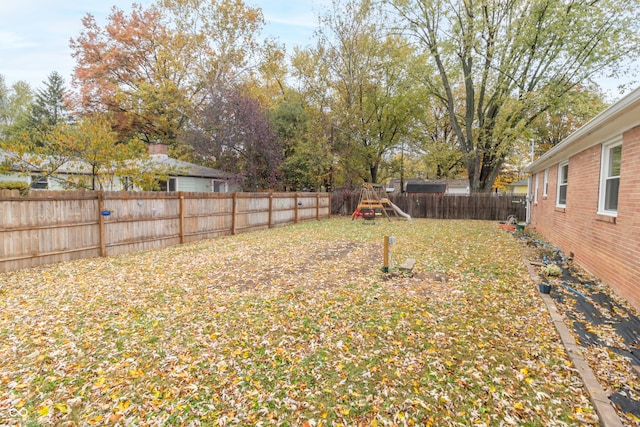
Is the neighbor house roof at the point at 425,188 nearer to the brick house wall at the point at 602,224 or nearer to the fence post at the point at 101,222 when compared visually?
the brick house wall at the point at 602,224

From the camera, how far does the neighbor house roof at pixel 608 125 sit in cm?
385

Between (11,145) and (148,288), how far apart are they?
6.46 meters

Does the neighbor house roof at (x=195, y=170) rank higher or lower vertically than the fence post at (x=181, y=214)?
higher

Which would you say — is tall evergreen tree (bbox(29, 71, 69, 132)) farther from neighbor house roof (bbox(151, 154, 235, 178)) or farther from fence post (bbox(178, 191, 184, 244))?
fence post (bbox(178, 191, 184, 244))

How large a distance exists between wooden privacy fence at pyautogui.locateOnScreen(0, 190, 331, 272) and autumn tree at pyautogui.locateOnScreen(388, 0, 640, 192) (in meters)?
14.1

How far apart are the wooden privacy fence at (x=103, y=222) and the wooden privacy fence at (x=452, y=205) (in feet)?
34.4

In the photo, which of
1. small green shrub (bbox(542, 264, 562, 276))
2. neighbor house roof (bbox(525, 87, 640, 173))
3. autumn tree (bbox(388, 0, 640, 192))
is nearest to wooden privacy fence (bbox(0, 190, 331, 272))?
small green shrub (bbox(542, 264, 562, 276))

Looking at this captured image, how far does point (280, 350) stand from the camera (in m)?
3.28

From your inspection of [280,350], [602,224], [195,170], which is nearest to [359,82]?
[195,170]

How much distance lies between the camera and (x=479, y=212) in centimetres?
1869

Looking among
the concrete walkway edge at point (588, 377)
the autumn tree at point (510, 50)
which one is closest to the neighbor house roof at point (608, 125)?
the concrete walkway edge at point (588, 377)

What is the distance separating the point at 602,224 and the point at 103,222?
33.2 ft

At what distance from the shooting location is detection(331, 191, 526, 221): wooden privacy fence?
59.2 feet

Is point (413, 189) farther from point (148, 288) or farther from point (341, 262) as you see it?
point (148, 288)
